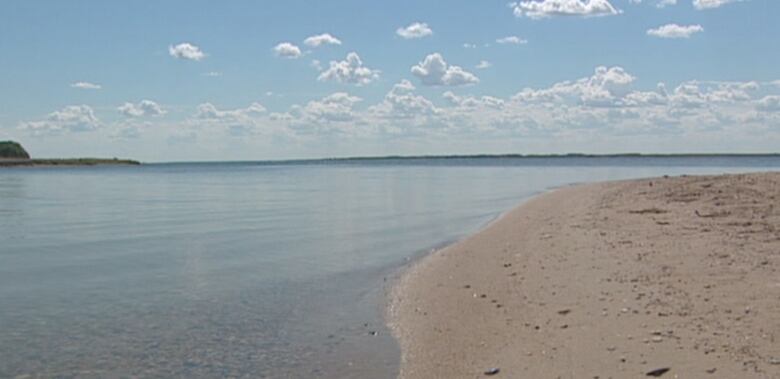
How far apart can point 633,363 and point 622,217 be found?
12.2 m

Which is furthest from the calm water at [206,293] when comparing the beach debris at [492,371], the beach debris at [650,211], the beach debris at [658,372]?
the beach debris at [650,211]

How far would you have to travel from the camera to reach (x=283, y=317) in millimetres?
10195

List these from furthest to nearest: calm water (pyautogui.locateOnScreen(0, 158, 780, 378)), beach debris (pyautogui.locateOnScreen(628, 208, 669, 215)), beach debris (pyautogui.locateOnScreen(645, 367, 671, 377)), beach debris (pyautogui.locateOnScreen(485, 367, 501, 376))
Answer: beach debris (pyautogui.locateOnScreen(628, 208, 669, 215)) < calm water (pyautogui.locateOnScreen(0, 158, 780, 378)) < beach debris (pyautogui.locateOnScreen(485, 367, 501, 376)) < beach debris (pyautogui.locateOnScreen(645, 367, 671, 377))

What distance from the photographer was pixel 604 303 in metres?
8.88

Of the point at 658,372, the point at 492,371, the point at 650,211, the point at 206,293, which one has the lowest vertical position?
the point at 206,293

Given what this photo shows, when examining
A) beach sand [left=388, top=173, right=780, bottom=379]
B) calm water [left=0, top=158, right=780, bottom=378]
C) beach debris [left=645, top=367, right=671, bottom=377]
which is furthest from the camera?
calm water [left=0, top=158, right=780, bottom=378]

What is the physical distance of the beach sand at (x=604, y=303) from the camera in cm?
679

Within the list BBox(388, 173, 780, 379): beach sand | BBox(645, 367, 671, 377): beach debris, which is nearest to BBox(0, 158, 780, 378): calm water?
BBox(388, 173, 780, 379): beach sand

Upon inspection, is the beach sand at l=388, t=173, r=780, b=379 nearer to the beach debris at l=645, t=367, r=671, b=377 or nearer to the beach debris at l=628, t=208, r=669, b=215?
the beach debris at l=645, t=367, r=671, b=377

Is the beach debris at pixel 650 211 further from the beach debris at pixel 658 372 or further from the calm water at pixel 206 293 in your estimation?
the beach debris at pixel 658 372

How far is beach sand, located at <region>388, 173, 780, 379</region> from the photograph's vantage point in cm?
679

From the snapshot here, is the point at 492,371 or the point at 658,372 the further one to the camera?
the point at 492,371

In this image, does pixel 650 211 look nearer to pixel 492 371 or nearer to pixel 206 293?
pixel 206 293

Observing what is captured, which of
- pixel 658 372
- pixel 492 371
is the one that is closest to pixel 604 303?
pixel 492 371
